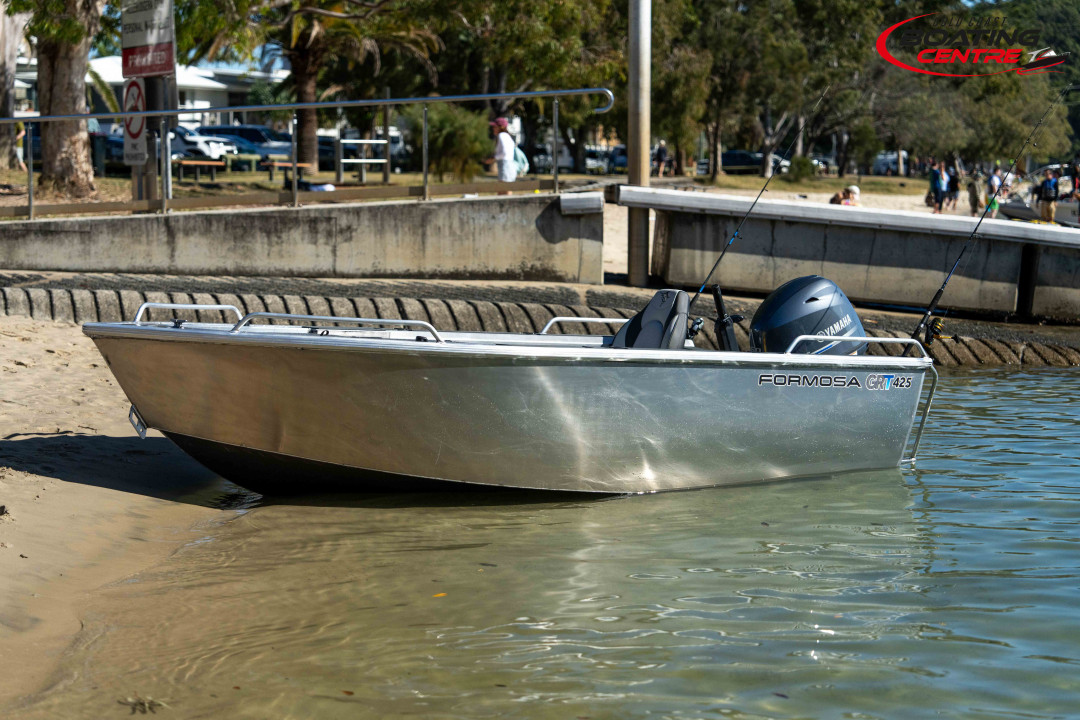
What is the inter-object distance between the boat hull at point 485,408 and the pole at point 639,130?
6.50m

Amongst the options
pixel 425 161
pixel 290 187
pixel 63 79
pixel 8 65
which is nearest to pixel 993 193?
pixel 425 161

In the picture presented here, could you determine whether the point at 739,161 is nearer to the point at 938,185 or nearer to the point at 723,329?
the point at 938,185

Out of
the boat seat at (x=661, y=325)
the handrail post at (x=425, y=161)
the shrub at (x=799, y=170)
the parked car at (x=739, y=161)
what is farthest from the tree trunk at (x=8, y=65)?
the parked car at (x=739, y=161)

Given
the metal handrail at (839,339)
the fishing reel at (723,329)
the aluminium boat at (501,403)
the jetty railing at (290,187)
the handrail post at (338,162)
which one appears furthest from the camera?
the handrail post at (338,162)

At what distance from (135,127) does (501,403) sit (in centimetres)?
802

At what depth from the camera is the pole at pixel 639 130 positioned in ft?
41.6

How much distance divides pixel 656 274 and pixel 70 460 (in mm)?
8082

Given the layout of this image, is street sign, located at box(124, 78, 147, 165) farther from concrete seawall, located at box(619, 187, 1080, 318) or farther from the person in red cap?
concrete seawall, located at box(619, 187, 1080, 318)

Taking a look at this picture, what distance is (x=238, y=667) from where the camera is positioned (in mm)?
4195

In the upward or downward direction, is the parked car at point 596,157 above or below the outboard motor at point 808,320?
above

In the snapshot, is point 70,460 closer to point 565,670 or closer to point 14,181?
point 565,670

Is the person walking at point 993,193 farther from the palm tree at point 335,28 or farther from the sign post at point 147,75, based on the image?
the palm tree at point 335,28

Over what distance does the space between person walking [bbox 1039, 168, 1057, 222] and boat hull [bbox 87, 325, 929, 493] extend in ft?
71.4

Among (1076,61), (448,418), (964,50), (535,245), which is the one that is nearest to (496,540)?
(448,418)
